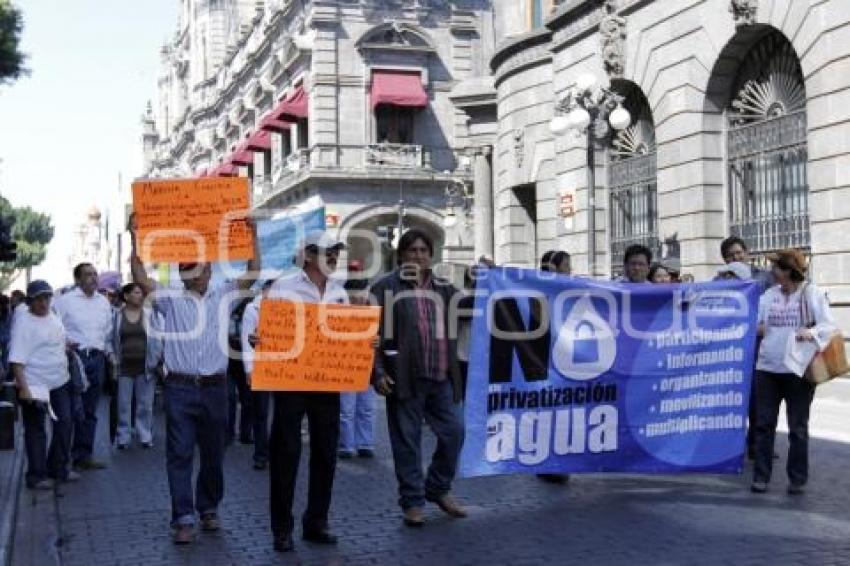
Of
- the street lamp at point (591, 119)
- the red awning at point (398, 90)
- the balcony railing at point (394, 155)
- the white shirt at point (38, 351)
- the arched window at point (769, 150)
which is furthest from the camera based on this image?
the balcony railing at point (394, 155)

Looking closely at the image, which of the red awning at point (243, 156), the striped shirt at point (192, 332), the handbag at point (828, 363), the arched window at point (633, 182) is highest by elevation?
the red awning at point (243, 156)

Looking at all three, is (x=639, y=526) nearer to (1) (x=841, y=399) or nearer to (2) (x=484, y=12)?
(1) (x=841, y=399)

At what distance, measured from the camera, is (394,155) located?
4244 centimetres

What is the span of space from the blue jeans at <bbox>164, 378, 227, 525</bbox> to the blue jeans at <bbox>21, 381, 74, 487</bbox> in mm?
2588

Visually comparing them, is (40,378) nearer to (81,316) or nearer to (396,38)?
(81,316)

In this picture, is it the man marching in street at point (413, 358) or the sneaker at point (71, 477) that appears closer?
the man marching in street at point (413, 358)

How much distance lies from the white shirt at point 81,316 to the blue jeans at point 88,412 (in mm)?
128

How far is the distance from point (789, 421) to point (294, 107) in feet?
118

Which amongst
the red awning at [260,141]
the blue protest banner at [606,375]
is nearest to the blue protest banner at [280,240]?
the blue protest banner at [606,375]

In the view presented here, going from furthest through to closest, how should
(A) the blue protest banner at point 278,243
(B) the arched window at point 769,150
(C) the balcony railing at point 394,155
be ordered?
(C) the balcony railing at point 394,155, (B) the arched window at point 769,150, (A) the blue protest banner at point 278,243

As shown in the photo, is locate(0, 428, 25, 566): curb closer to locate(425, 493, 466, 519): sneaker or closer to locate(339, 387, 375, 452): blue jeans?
locate(425, 493, 466, 519): sneaker

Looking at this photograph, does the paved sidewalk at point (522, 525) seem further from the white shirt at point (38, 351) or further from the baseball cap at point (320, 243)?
the baseball cap at point (320, 243)

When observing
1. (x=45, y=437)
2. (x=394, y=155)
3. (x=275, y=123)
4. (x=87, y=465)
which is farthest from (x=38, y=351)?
(x=275, y=123)

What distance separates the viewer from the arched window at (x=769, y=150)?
16.6 metres
